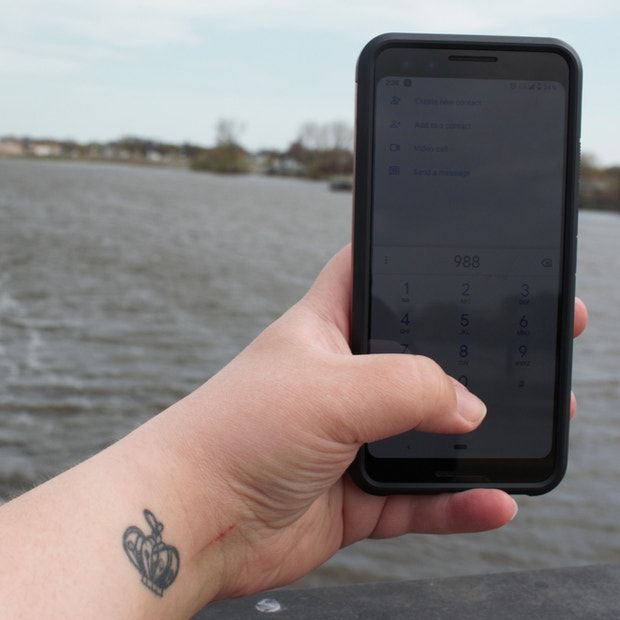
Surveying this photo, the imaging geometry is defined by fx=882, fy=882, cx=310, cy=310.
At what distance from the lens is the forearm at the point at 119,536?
92 centimetres

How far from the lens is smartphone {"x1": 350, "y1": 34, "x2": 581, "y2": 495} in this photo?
1.42m

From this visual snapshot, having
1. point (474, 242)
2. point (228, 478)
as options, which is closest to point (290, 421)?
point (228, 478)

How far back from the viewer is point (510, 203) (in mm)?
1446

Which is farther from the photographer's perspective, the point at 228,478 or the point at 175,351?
the point at 175,351

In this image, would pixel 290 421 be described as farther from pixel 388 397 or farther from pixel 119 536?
pixel 119 536

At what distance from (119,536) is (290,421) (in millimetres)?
262

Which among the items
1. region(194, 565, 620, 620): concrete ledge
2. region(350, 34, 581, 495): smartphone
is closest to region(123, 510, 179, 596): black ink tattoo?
region(194, 565, 620, 620): concrete ledge

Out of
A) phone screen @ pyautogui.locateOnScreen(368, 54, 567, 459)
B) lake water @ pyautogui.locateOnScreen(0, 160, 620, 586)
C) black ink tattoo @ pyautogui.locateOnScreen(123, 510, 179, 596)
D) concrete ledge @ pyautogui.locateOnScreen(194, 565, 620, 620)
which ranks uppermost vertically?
phone screen @ pyautogui.locateOnScreen(368, 54, 567, 459)

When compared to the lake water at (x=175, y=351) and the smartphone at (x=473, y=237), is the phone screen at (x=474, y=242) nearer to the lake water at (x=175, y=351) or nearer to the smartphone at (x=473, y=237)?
the smartphone at (x=473, y=237)

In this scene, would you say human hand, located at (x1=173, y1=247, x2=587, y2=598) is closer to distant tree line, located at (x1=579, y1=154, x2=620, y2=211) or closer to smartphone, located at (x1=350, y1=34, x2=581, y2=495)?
smartphone, located at (x1=350, y1=34, x2=581, y2=495)

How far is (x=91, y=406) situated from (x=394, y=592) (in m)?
6.71

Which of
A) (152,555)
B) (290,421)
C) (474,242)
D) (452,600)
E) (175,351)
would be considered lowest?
(175,351)

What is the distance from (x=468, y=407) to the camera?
48.8 inches

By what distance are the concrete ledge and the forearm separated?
9cm
